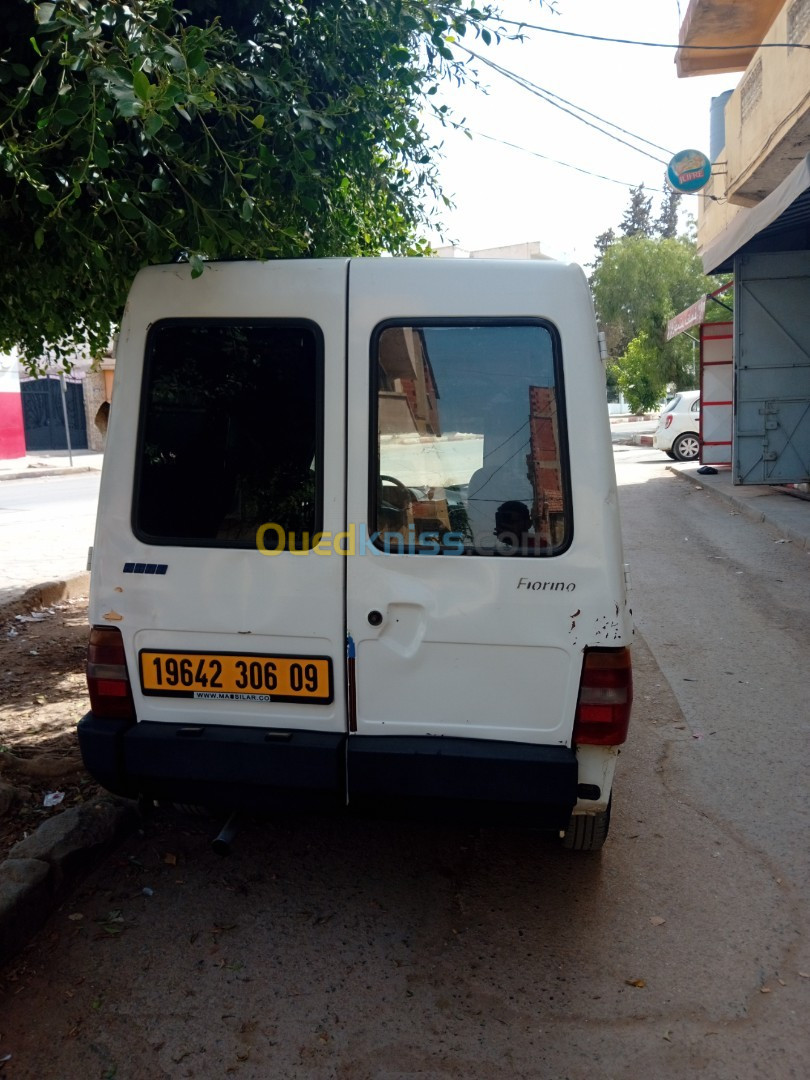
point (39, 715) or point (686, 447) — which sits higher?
point (686, 447)

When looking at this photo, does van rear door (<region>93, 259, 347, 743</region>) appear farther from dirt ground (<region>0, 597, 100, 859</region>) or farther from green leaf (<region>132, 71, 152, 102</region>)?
dirt ground (<region>0, 597, 100, 859</region>)

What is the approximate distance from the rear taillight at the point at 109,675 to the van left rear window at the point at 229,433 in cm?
39

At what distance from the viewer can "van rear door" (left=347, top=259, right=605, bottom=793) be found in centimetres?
282

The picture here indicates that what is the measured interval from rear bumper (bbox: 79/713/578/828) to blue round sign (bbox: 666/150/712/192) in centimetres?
1690

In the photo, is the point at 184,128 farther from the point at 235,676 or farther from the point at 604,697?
the point at 604,697

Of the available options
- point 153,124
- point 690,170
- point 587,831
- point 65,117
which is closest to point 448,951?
point 587,831

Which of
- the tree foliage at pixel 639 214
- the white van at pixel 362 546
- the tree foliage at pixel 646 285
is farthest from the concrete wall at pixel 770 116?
the tree foliage at pixel 639 214

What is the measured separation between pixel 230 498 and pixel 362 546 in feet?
1.70

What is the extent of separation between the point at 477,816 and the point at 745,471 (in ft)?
44.1

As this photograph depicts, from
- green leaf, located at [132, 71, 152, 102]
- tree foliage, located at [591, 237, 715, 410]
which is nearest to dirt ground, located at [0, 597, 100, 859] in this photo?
green leaf, located at [132, 71, 152, 102]

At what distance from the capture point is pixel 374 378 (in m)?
2.90

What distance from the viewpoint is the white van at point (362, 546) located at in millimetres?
2826

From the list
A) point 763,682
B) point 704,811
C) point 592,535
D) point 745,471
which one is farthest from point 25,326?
Answer: point 745,471

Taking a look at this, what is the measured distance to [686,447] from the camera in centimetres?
2283
